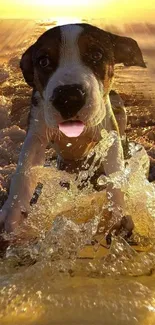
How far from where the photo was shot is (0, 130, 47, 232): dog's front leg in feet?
8.84

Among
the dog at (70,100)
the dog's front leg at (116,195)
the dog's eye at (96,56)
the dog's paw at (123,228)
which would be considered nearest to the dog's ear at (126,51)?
the dog at (70,100)

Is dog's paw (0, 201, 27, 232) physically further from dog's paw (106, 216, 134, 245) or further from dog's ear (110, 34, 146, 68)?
dog's ear (110, 34, 146, 68)

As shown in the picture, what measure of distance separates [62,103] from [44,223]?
60cm

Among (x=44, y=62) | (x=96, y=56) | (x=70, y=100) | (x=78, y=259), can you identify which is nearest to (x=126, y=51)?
(x=96, y=56)

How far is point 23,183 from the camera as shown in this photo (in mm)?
2752

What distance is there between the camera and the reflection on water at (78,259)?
1.84 m

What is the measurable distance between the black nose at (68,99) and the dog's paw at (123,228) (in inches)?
20.0

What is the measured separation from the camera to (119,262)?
2340 mm

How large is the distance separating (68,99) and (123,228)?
0.60 metres

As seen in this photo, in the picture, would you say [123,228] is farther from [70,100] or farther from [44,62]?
[44,62]

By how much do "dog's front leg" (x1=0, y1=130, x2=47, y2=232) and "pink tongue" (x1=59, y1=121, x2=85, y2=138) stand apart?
0.20 meters

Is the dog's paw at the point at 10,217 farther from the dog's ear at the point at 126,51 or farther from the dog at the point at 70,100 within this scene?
the dog's ear at the point at 126,51

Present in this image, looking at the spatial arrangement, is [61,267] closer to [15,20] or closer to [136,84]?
[15,20]

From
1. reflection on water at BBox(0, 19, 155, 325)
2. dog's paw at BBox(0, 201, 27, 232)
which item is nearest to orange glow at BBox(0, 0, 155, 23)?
reflection on water at BBox(0, 19, 155, 325)
